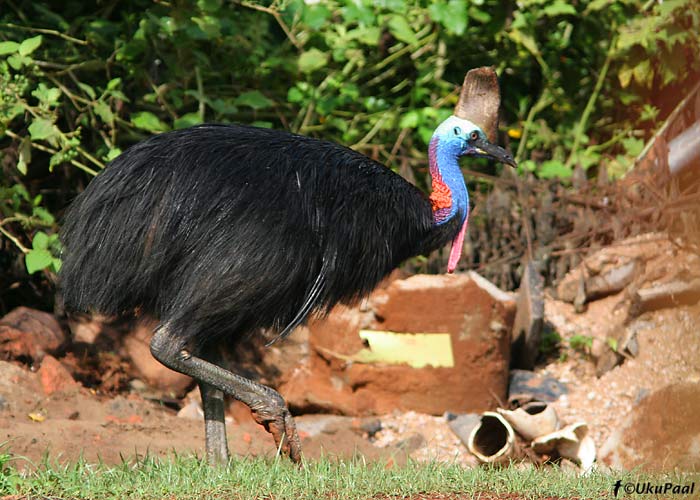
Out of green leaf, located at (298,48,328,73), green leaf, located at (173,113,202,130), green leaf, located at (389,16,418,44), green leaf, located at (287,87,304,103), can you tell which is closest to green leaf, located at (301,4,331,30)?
green leaf, located at (298,48,328,73)

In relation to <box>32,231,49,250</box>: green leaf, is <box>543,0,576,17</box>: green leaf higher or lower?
higher

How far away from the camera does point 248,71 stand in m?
7.63

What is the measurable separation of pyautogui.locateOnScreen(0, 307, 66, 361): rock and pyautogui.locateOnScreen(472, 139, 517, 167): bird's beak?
2.91 m

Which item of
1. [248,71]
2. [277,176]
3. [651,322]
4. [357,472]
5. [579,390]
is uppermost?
[277,176]

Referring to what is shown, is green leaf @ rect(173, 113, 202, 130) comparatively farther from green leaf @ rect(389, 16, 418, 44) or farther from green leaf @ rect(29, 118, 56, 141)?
green leaf @ rect(389, 16, 418, 44)

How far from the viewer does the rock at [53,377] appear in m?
6.35

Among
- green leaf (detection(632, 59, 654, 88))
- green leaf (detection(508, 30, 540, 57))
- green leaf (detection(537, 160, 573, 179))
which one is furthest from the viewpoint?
green leaf (detection(632, 59, 654, 88))

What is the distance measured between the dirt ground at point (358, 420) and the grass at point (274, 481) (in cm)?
87

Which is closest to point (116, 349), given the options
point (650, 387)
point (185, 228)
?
point (185, 228)

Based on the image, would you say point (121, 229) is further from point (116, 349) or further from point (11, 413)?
point (116, 349)

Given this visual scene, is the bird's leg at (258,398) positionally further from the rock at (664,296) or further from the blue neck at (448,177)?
the rock at (664,296)

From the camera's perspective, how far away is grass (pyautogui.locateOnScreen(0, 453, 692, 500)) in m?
4.15

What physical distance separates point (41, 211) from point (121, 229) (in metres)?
2.21

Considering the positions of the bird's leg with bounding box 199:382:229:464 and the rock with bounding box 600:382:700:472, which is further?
the rock with bounding box 600:382:700:472
